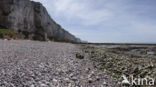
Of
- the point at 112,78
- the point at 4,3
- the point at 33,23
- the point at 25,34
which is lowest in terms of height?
the point at 112,78

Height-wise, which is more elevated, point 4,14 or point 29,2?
point 29,2

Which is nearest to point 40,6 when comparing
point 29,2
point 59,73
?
point 29,2

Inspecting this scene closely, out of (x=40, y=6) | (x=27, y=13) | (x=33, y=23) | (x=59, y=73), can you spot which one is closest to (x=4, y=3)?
(x=27, y=13)

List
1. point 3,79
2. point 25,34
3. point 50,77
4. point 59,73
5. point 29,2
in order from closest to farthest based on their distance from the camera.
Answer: point 3,79, point 50,77, point 59,73, point 25,34, point 29,2

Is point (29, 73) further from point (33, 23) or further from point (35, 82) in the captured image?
point (33, 23)

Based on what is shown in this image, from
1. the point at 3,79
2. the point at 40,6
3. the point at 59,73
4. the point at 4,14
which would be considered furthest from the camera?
the point at 40,6

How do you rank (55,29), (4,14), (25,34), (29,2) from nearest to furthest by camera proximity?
(4,14), (25,34), (29,2), (55,29)

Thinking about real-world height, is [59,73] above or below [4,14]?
below

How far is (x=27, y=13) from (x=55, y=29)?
137ft

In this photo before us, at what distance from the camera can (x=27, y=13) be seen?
61.0 metres

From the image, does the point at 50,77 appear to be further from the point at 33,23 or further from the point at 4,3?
the point at 33,23

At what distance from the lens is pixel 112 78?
7.76 metres

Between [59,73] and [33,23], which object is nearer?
[59,73]

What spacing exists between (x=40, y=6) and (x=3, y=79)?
2728 inches
